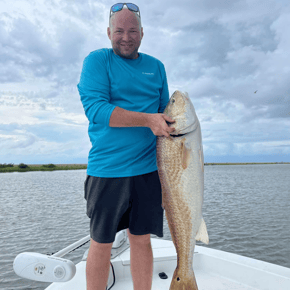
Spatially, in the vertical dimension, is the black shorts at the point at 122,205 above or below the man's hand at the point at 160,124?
below

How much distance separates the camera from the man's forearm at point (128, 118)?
6.21ft

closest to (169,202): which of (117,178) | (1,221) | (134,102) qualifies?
(117,178)

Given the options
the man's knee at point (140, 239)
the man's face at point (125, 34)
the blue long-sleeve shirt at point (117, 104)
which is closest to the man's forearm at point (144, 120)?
the blue long-sleeve shirt at point (117, 104)

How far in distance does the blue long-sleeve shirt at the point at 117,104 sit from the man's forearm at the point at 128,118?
210 millimetres

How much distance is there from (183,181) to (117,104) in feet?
2.81

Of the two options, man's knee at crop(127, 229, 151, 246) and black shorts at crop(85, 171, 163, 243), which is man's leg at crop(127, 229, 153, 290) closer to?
man's knee at crop(127, 229, 151, 246)

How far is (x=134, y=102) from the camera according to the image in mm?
2207

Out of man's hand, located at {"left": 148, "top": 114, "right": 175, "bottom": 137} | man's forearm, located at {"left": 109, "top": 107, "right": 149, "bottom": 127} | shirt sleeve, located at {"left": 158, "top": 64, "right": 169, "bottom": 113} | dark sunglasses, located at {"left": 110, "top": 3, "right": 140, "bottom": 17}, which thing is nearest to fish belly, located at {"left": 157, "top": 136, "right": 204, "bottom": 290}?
man's hand, located at {"left": 148, "top": 114, "right": 175, "bottom": 137}

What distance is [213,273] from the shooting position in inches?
145

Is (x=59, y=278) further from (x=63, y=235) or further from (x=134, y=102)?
(x=63, y=235)

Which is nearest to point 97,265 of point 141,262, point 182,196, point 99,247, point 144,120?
point 99,247

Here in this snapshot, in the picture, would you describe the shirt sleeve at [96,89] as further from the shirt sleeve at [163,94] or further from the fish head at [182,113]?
the shirt sleeve at [163,94]

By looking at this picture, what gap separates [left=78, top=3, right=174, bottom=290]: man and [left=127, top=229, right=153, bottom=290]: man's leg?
11 cm

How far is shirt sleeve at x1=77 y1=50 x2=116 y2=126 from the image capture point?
1947 millimetres
